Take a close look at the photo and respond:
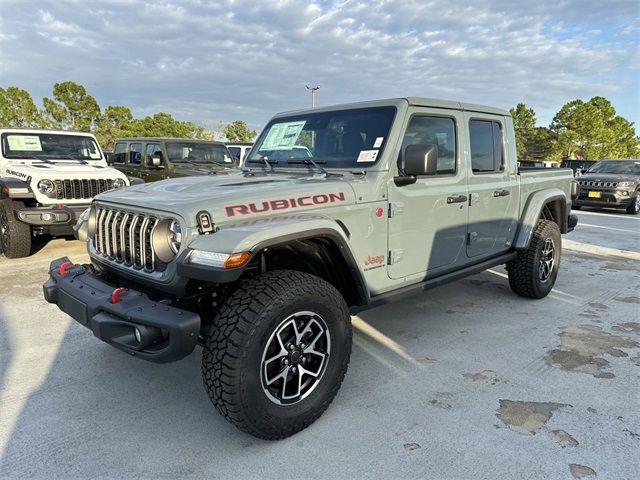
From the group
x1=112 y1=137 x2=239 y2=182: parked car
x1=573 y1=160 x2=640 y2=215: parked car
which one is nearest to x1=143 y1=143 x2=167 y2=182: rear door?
x1=112 y1=137 x2=239 y2=182: parked car

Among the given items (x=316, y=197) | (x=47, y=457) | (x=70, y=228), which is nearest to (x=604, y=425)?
(x=316, y=197)

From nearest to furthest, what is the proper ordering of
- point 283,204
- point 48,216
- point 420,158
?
point 283,204
point 420,158
point 48,216

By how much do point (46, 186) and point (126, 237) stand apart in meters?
4.50

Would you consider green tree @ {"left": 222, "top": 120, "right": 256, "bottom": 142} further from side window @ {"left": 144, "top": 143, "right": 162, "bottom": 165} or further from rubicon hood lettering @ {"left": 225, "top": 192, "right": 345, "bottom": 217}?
rubicon hood lettering @ {"left": 225, "top": 192, "right": 345, "bottom": 217}

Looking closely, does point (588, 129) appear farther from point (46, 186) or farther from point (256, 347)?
point (256, 347)

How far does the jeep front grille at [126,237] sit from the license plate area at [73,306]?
1.10 ft

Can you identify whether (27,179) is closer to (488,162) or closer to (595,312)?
(488,162)

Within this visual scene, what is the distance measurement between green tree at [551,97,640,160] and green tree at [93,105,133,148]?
38105 mm

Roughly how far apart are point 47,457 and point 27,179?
5191 millimetres

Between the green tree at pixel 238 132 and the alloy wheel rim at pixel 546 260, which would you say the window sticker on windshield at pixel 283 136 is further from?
the green tree at pixel 238 132

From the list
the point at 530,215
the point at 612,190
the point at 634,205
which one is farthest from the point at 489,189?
the point at 634,205

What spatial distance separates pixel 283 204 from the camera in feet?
8.47

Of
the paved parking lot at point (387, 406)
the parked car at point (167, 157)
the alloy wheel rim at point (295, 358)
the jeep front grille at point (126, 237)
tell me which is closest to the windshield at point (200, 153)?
the parked car at point (167, 157)

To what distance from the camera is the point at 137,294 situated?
7.95 ft
